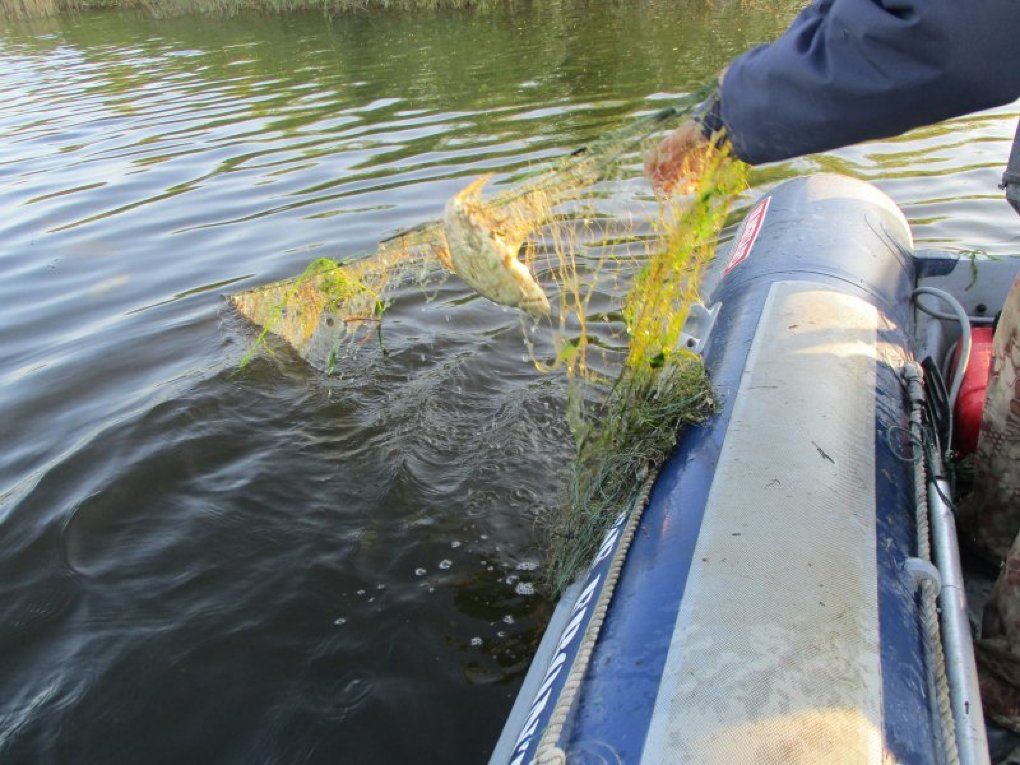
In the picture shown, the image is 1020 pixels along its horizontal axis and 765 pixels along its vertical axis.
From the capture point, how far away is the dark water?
2949 millimetres

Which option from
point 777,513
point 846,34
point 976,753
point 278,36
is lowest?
point 278,36

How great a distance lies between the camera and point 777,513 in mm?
2115

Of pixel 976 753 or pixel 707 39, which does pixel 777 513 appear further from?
pixel 707 39

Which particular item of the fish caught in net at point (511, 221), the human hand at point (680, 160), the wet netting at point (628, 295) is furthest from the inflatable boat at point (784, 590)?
the fish caught in net at point (511, 221)

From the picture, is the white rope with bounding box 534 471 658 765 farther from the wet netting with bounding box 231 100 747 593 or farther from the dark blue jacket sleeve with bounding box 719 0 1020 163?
the dark blue jacket sleeve with bounding box 719 0 1020 163

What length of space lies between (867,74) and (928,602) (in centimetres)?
133

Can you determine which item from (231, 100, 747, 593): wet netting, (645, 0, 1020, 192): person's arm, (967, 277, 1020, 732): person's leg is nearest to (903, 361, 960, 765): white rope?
(967, 277, 1020, 732): person's leg

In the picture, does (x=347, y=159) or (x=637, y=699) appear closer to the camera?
(x=637, y=699)

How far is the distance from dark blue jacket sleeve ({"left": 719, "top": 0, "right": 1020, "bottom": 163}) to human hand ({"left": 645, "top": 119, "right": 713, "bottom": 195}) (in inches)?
7.0

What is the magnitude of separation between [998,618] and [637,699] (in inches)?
47.4

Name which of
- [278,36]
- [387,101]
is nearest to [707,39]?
[387,101]

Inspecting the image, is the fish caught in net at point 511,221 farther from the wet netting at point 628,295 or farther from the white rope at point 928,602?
the white rope at point 928,602

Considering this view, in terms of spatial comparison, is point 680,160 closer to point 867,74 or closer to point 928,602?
point 867,74

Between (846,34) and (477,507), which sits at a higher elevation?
(846,34)
